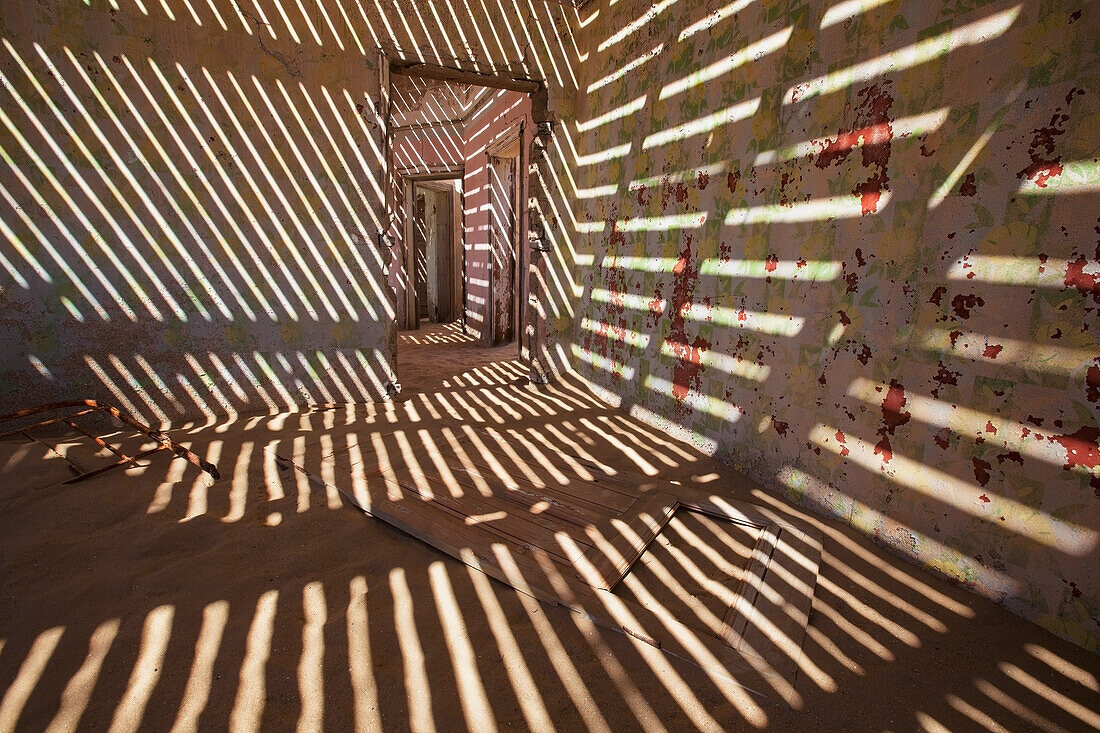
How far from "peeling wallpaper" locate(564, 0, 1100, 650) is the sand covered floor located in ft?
0.97

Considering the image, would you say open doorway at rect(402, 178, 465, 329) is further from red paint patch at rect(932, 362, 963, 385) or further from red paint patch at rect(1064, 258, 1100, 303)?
red paint patch at rect(1064, 258, 1100, 303)

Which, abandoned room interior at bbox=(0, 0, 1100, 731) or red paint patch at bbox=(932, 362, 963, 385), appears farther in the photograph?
red paint patch at bbox=(932, 362, 963, 385)

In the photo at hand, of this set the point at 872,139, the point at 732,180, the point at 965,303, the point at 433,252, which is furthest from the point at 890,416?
the point at 433,252

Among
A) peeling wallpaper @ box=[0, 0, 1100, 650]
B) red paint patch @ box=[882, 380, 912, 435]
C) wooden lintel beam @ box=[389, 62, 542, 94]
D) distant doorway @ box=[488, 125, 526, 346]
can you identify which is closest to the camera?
peeling wallpaper @ box=[0, 0, 1100, 650]

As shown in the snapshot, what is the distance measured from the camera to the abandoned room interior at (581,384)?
142cm

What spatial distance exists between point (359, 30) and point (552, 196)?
1781mm

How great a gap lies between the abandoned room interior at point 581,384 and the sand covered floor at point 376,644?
0.01 metres

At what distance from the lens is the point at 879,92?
1982 mm

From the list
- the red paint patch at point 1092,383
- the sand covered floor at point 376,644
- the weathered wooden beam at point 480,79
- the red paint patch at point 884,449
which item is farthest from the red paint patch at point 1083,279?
the weathered wooden beam at point 480,79

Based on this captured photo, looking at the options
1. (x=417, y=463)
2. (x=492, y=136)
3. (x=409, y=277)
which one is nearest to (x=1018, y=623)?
(x=417, y=463)

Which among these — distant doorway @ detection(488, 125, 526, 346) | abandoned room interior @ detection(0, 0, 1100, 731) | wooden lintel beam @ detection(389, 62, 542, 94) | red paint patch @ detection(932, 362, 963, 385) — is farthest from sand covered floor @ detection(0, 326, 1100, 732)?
distant doorway @ detection(488, 125, 526, 346)

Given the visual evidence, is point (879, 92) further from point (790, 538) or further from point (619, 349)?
point (619, 349)

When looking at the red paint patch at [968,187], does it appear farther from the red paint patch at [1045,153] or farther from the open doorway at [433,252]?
the open doorway at [433,252]

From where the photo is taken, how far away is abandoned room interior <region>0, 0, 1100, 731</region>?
4.67 ft
